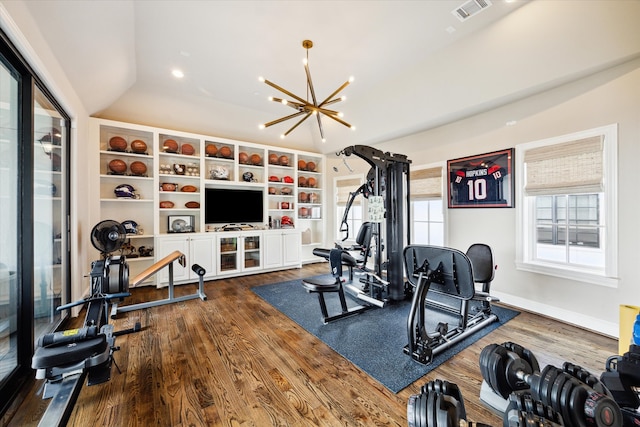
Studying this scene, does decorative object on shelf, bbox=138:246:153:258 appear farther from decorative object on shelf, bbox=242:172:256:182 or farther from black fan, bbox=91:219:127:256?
decorative object on shelf, bbox=242:172:256:182

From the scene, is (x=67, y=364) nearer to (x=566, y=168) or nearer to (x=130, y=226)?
(x=130, y=226)

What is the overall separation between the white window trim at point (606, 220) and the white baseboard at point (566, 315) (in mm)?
416

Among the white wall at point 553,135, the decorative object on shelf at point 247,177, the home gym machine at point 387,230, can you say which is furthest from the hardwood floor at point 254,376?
the decorative object on shelf at point 247,177

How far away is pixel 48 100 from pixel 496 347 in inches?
178

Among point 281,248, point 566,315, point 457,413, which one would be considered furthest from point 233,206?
point 566,315

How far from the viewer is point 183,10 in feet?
9.25

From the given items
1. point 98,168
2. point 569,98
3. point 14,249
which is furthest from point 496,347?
point 98,168

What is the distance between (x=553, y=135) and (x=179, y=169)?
231 inches

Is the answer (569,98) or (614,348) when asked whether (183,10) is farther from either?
(614,348)

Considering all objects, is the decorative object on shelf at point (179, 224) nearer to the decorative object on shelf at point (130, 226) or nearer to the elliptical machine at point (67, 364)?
the decorative object on shelf at point (130, 226)

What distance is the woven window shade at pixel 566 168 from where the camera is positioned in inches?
113

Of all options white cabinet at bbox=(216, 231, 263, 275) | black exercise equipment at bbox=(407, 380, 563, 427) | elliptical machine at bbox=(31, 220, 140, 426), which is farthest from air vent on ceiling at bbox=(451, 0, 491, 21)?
white cabinet at bbox=(216, 231, 263, 275)

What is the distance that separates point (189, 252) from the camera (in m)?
4.74

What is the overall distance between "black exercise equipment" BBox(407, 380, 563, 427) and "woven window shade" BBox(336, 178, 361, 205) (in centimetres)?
518
